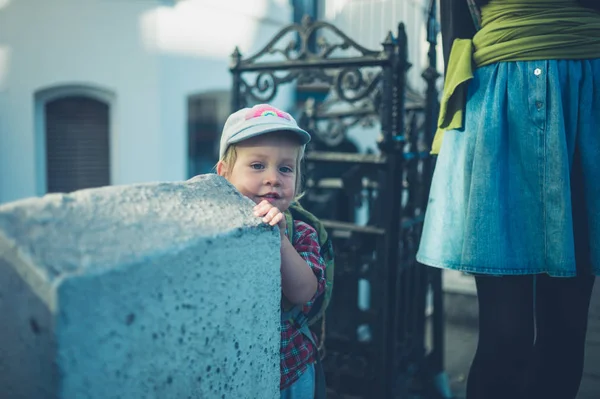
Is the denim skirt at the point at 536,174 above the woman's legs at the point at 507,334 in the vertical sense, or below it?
above

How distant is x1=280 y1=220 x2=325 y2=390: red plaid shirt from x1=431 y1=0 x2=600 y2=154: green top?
0.59m

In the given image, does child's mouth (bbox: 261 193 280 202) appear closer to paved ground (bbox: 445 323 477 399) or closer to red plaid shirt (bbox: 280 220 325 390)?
red plaid shirt (bbox: 280 220 325 390)

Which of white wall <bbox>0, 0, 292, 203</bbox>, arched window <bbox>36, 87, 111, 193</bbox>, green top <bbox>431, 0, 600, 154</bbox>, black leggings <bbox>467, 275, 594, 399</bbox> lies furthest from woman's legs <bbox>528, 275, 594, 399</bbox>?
arched window <bbox>36, 87, 111, 193</bbox>

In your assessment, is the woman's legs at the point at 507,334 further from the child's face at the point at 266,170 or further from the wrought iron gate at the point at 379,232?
the wrought iron gate at the point at 379,232

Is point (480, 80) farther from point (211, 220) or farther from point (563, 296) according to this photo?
point (211, 220)

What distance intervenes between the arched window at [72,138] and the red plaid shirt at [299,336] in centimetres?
501

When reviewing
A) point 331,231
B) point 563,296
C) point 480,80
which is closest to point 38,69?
point 331,231

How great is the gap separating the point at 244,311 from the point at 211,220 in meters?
0.21

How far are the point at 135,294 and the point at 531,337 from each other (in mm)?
1202

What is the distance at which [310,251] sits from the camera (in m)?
1.63

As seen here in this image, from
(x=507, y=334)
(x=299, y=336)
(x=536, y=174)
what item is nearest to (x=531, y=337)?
(x=507, y=334)

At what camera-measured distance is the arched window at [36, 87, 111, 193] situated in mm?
5957

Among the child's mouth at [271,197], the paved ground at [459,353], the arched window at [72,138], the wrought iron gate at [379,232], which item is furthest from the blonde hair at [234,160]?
the arched window at [72,138]

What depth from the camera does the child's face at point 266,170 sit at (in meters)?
1.60
